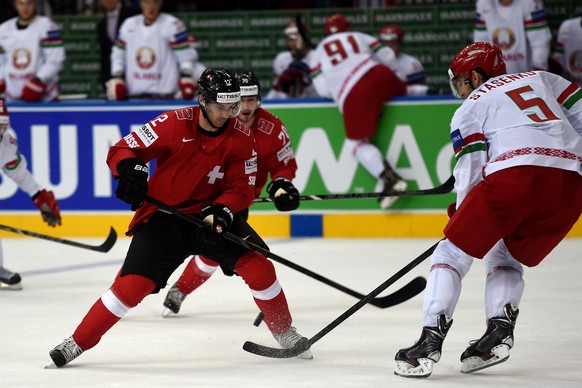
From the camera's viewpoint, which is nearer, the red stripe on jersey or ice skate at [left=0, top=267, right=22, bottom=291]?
the red stripe on jersey

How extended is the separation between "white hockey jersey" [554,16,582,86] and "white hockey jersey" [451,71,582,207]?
4319mm

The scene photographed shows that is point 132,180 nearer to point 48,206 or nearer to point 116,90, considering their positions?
point 48,206

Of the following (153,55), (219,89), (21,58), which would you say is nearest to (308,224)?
(153,55)

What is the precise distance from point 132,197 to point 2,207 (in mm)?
4394

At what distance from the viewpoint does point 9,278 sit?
6.67 metres

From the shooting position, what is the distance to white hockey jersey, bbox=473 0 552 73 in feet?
27.4

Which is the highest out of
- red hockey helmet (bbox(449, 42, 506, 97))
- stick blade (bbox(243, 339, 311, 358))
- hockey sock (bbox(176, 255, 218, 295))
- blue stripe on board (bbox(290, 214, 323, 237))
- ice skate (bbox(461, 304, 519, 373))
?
red hockey helmet (bbox(449, 42, 506, 97))

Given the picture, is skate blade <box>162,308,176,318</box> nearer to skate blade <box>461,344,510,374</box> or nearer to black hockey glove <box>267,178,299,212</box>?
black hockey glove <box>267,178,299,212</box>

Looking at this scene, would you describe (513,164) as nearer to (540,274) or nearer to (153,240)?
(153,240)

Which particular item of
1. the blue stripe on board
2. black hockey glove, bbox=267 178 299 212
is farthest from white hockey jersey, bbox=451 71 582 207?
the blue stripe on board

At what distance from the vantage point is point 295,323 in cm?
568

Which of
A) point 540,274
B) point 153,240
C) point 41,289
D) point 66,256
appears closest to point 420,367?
point 153,240

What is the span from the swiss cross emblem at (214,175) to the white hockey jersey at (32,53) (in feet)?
14.1

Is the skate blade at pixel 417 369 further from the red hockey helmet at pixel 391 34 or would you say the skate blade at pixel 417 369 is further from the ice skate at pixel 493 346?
the red hockey helmet at pixel 391 34
